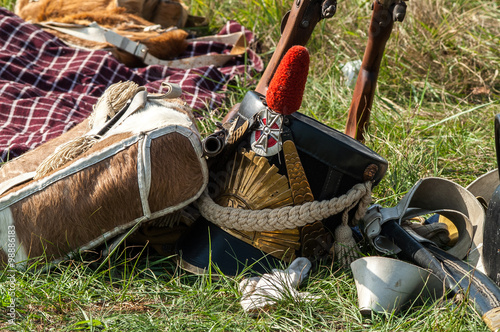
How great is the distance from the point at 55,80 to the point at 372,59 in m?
1.85

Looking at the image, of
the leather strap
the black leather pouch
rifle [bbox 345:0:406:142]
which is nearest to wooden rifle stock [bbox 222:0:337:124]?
rifle [bbox 345:0:406:142]

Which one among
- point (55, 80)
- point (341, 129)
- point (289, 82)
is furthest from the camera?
point (55, 80)

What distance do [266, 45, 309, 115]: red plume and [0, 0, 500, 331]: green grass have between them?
526mm

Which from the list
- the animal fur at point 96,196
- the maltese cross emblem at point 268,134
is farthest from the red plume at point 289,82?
the animal fur at point 96,196

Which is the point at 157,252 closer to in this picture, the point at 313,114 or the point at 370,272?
the point at 370,272

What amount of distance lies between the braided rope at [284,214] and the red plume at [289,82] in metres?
0.30

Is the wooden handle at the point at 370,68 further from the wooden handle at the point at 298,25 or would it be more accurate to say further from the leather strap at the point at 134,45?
the leather strap at the point at 134,45

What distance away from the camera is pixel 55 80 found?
3.04m

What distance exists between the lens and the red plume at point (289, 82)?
1.47 metres

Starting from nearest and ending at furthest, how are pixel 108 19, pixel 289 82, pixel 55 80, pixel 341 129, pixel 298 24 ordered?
pixel 289 82 → pixel 298 24 → pixel 341 129 → pixel 55 80 → pixel 108 19

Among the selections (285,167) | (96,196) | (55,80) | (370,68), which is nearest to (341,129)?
(370,68)

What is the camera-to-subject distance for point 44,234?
4.92 ft

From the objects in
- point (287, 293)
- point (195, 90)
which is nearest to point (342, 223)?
point (287, 293)

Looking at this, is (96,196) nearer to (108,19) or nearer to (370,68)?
(370,68)
